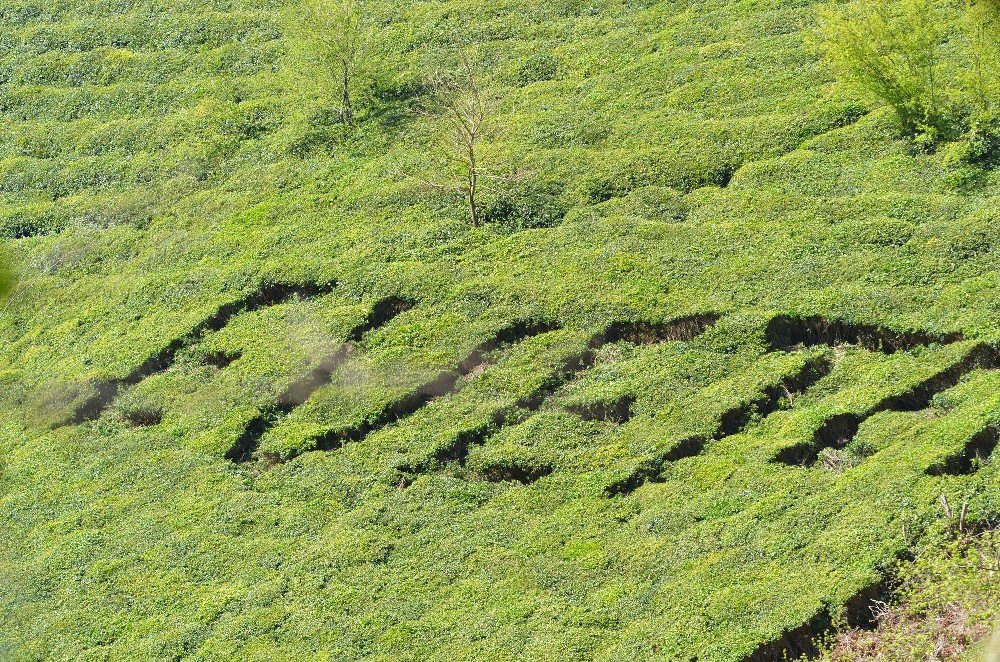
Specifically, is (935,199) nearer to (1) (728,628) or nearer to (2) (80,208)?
(1) (728,628)

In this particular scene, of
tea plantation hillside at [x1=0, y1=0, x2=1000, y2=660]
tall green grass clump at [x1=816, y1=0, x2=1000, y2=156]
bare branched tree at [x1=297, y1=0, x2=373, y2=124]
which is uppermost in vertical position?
bare branched tree at [x1=297, y1=0, x2=373, y2=124]

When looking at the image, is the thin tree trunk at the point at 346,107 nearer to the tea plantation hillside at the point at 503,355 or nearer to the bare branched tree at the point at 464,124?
the tea plantation hillside at the point at 503,355

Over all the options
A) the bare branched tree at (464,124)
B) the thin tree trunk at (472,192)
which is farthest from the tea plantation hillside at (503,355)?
the bare branched tree at (464,124)

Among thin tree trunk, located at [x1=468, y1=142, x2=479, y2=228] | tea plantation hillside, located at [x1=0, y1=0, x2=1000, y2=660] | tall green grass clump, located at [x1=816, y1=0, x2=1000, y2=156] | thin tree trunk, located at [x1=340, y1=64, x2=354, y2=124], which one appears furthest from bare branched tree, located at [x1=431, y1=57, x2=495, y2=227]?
tall green grass clump, located at [x1=816, y1=0, x2=1000, y2=156]

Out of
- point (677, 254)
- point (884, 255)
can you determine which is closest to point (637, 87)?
point (677, 254)

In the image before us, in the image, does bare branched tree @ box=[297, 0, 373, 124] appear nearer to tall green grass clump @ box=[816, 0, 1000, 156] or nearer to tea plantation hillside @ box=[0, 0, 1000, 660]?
tea plantation hillside @ box=[0, 0, 1000, 660]

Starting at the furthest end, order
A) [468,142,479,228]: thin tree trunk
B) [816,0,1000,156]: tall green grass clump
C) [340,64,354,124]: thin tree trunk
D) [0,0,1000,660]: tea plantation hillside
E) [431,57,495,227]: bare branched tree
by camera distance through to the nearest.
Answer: [340,64,354,124]: thin tree trunk → [431,57,495,227]: bare branched tree → [468,142,479,228]: thin tree trunk → [816,0,1000,156]: tall green grass clump → [0,0,1000,660]: tea plantation hillside
